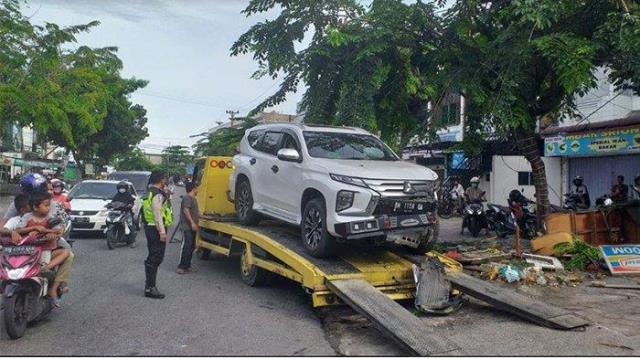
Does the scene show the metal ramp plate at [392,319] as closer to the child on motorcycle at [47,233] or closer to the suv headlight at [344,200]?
the suv headlight at [344,200]

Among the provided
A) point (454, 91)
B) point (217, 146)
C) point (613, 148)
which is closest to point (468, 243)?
point (454, 91)

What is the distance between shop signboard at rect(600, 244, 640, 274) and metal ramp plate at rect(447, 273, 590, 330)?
3086 mm

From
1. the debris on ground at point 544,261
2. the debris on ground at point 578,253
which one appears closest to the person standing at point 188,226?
the debris on ground at point 544,261

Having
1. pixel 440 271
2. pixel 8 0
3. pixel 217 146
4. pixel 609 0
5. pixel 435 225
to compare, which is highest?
pixel 8 0

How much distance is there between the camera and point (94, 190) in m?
14.5

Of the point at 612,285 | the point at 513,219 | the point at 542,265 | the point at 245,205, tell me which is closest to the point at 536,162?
the point at 513,219

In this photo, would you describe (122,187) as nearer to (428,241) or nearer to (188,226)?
(188,226)

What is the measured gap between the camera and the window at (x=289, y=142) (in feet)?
26.1

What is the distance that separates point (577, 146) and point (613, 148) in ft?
4.87

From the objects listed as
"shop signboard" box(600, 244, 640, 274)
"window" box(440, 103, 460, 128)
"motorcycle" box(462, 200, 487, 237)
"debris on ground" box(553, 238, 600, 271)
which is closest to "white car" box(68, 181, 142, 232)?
"window" box(440, 103, 460, 128)

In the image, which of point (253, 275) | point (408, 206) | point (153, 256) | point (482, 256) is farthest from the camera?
point (482, 256)

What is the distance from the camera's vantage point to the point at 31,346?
16.9ft

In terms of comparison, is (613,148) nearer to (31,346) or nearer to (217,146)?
(217,146)

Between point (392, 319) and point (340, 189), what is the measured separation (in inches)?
72.3
